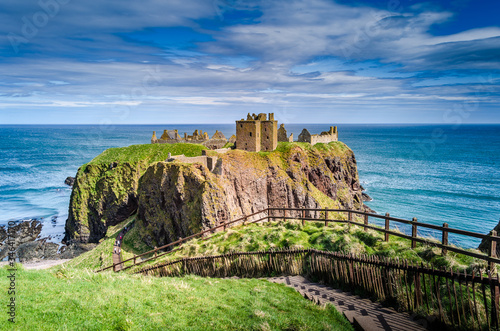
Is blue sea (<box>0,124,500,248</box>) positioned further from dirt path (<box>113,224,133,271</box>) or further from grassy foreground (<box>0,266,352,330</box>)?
grassy foreground (<box>0,266,352,330</box>)

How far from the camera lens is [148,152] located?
68.1 m

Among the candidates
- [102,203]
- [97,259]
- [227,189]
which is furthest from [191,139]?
[97,259]

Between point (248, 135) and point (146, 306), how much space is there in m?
42.6

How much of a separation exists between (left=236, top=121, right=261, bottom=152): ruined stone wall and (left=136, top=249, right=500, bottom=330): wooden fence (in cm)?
3462

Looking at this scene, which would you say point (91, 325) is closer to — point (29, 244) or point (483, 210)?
point (29, 244)

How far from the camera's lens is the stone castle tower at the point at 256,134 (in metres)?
50.3

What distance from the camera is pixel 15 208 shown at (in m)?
77.6

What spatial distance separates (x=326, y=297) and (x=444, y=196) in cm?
8500

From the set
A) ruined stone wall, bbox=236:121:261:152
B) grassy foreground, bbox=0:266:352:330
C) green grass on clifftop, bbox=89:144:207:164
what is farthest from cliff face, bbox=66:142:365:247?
grassy foreground, bbox=0:266:352:330

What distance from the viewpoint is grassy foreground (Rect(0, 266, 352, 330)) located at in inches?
316

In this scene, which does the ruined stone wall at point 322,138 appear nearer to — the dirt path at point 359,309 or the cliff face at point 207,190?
the cliff face at point 207,190

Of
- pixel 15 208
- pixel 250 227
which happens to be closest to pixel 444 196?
pixel 250 227

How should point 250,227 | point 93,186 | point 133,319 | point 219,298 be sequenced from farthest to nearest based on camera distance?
1. point 93,186
2. point 250,227
3. point 219,298
4. point 133,319

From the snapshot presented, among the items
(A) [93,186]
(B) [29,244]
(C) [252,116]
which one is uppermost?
(C) [252,116]
